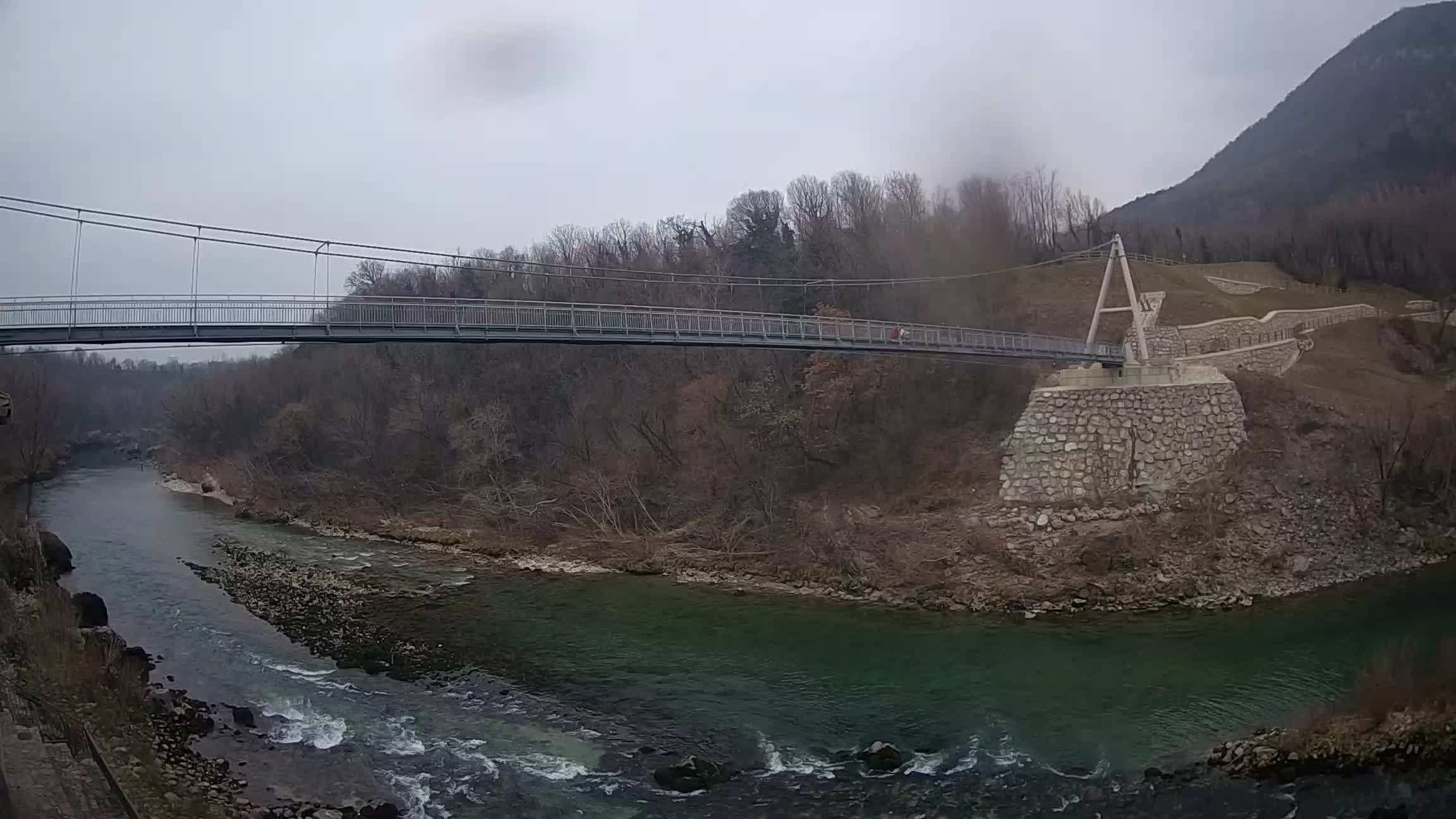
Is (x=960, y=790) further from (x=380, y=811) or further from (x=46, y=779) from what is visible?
(x=46, y=779)

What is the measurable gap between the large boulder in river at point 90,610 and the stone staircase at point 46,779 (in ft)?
23.7

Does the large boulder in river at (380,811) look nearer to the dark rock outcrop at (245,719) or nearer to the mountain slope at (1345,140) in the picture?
the dark rock outcrop at (245,719)

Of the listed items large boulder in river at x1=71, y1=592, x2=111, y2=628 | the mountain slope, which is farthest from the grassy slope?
large boulder in river at x1=71, y1=592, x2=111, y2=628

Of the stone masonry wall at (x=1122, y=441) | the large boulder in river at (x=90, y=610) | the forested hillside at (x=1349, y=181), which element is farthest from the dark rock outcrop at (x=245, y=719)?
the forested hillside at (x=1349, y=181)

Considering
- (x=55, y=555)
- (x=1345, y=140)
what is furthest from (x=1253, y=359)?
(x=1345, y=140)

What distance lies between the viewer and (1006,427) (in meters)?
25.9

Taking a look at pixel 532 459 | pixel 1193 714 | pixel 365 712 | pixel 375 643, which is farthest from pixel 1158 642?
pixel 532 459

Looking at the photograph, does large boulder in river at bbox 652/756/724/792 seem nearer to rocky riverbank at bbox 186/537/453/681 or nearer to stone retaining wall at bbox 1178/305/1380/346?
rocky riverbank at bbox 186/537/453/681

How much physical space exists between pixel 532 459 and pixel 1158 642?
27.2 metres

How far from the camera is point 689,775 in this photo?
1145 centimetres

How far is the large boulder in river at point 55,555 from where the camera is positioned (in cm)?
2348

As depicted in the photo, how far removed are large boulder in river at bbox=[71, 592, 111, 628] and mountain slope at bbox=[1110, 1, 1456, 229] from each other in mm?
55553

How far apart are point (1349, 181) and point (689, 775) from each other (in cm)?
5665

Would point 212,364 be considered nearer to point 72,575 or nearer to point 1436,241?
point 72,575
